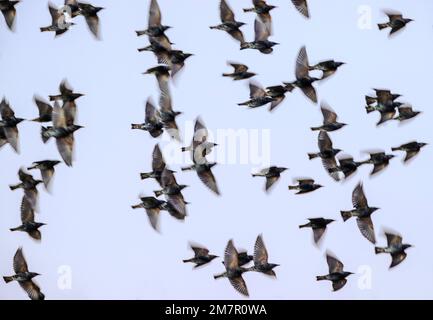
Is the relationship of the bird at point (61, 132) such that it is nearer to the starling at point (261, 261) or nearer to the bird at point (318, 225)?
the starling at point (261, 261)

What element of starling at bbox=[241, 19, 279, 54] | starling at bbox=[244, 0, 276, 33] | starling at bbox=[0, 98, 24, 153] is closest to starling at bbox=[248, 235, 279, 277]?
starling at bbox=[241, 19, 279, 54]

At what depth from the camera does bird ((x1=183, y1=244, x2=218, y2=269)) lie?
58562 millimetres

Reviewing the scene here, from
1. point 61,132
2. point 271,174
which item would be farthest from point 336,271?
point 61,132

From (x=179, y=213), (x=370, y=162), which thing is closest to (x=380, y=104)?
(x=370, y=162)

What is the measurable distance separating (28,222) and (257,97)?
6.69 m

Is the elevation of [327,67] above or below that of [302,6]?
below

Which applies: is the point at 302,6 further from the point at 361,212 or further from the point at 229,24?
the point at 361,212

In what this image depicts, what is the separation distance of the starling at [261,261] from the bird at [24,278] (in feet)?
17.8

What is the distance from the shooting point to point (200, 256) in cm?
→ 5878

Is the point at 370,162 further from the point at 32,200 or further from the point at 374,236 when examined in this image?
the point at 32,200

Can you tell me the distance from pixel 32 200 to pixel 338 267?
8.27m

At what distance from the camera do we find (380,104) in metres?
58.7

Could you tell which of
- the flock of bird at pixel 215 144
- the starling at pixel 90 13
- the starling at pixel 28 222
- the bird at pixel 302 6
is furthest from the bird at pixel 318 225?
the starling at pixel 90 13

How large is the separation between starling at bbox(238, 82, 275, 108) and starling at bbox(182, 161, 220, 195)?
6.16 feet
